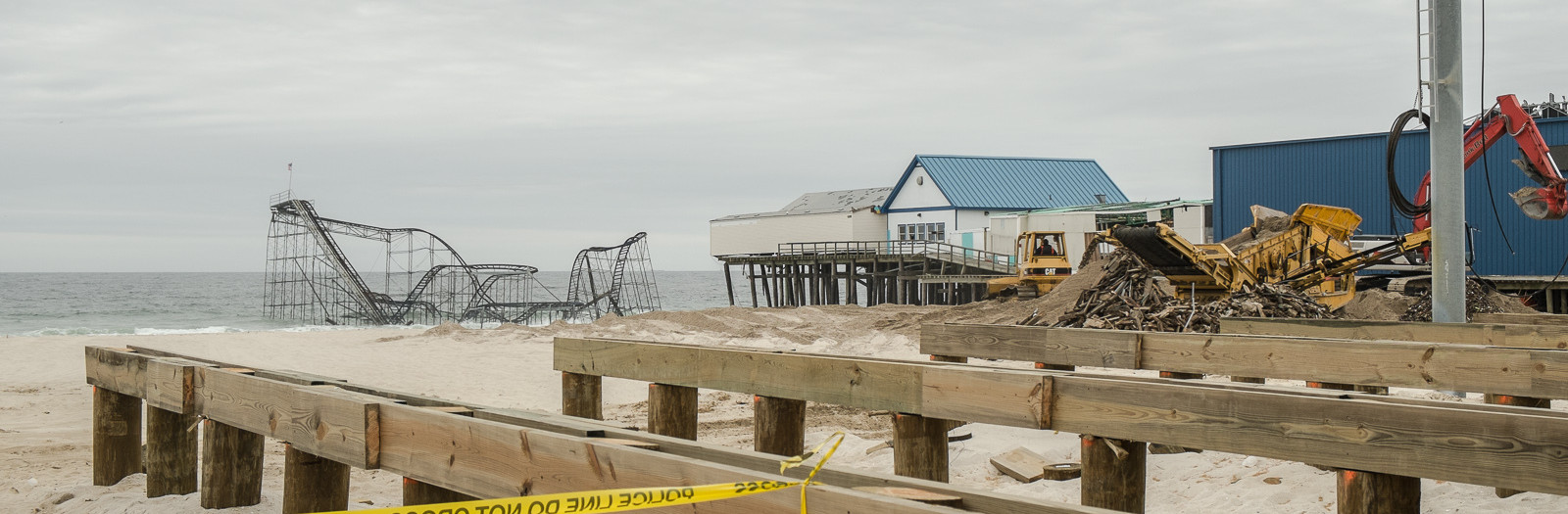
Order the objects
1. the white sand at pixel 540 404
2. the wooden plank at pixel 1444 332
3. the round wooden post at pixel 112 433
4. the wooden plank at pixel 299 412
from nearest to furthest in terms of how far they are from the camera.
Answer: the wooden plank at pixel 299 412, the white sand at pixel 540 404, the round wooden post at pixel 112 433, the wooden plank at pixel 1444 332

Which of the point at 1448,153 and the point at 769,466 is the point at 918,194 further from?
the point at 769,466

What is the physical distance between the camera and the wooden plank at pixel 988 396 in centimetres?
496

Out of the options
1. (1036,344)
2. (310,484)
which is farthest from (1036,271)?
(310,484)

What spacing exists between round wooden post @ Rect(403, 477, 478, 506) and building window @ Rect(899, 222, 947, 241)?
49775mm

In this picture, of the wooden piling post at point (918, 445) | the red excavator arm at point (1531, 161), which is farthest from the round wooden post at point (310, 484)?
the red excavator arm at point (1531, 161)

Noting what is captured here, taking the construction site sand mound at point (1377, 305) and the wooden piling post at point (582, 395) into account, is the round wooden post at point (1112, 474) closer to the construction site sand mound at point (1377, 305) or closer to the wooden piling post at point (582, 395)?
the wooden piling post at point (582, 395)

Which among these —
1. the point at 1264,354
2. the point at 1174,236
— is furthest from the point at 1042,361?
the point at 1174,236

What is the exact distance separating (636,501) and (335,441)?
1896mm

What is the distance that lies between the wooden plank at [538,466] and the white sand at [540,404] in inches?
94.0

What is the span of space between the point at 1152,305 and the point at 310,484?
15853 millimetres

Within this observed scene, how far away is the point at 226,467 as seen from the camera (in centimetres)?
600

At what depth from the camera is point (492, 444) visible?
3.93 meters

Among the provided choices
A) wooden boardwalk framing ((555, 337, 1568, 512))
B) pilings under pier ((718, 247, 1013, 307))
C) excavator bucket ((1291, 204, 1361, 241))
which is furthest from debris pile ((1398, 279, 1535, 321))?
pilings under pier ((718, 247, 1013, 307))

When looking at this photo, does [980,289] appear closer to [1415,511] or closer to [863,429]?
[863,429]
